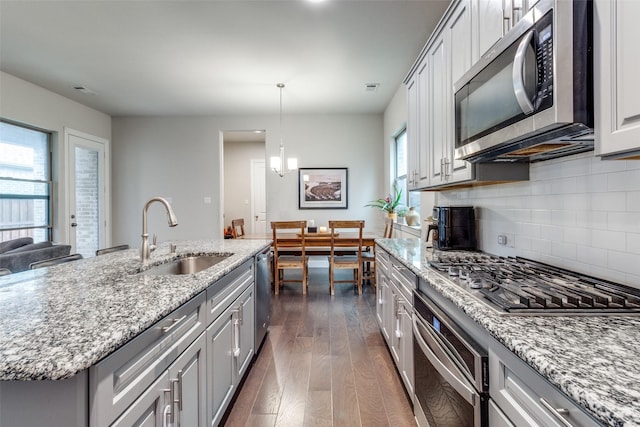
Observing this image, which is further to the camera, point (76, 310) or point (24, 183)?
point (24, 183)

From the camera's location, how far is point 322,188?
18.1ft

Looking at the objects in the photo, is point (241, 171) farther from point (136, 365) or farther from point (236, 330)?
point (136, 365)

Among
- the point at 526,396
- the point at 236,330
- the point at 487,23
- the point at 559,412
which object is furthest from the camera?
the point at 236,330

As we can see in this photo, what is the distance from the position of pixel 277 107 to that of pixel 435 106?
3.41m

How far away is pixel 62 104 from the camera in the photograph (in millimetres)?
4551

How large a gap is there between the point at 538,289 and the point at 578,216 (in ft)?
1.59

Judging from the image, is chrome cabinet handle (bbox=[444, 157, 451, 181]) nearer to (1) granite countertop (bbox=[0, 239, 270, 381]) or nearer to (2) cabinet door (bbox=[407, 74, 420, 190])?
(2) cabinet door (bbox=[407, 74, 420, 190])

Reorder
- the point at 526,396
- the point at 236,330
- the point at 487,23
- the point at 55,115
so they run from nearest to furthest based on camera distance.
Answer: the point at 526,396 → the point at 487,23 → the point at 236,330 → the point at 55,115

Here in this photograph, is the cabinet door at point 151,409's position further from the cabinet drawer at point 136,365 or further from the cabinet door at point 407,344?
the cabinet door at point 407,344

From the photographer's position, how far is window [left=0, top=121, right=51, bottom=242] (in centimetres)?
383

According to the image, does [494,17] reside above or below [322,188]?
above

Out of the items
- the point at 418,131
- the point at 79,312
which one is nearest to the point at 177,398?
the point at 79,312

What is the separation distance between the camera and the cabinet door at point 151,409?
83 cm

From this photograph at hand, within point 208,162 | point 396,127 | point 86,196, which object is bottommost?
point 86,196
